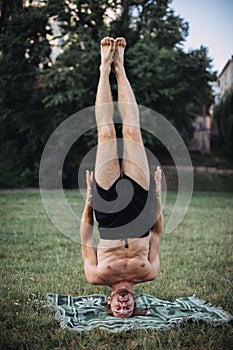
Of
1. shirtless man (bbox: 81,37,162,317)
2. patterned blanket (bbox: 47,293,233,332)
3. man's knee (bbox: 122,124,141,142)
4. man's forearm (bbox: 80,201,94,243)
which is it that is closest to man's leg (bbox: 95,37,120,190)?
shirtless man (bbox: 81,37,162,317)

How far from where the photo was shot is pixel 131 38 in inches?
508

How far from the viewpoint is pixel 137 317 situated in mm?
3082

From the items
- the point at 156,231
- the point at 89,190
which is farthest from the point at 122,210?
the point at 156,231

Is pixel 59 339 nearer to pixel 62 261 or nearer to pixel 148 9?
pixel 62 261

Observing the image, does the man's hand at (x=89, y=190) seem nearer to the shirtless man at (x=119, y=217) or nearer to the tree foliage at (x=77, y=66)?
the shirtless man at (x=119, y=217)

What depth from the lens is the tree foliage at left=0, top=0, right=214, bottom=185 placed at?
11953 mm

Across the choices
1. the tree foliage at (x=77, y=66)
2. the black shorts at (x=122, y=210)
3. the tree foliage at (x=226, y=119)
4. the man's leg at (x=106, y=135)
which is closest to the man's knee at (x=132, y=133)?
the man's leg at (x=106, y=135)

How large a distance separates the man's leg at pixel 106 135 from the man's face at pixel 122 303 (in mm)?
778

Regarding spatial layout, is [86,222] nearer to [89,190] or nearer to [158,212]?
[89,190]

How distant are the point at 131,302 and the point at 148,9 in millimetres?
11951

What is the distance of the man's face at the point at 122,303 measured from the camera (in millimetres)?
3024

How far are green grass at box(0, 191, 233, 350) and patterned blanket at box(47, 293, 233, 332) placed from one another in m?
0.07

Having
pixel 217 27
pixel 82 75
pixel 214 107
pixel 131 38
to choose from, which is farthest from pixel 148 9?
pixel 217 27

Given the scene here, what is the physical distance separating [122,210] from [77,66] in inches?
Answer: 377
